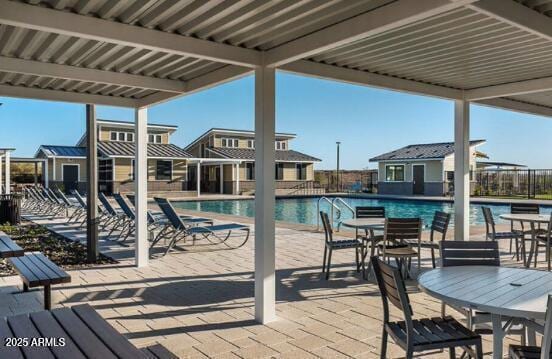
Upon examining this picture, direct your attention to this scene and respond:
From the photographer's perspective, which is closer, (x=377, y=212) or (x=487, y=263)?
(x=487, y=263)

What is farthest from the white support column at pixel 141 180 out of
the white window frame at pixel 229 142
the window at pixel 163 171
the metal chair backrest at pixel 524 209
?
the white window frame at pixel 229 142

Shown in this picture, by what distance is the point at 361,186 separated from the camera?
97.0 ft

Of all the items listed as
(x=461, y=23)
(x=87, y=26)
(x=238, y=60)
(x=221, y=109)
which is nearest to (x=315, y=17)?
(x=238, y=60)

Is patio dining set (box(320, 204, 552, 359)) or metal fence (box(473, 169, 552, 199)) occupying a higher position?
metal fence (box(473, 169, 552, 199))

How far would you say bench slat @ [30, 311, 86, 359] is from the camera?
195cm

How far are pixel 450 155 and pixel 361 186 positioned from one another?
6536 mm

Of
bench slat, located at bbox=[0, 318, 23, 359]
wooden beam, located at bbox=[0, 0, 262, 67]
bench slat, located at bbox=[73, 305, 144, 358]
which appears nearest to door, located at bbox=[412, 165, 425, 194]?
wooden beam, located at bbox=[0, 0, 262, 67]

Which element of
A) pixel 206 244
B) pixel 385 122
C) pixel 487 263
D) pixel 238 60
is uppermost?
pixel 385 122

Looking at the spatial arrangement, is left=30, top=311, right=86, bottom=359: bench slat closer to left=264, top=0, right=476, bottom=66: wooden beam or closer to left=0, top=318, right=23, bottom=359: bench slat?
left=0, top=318, right=23, bottom=359: bench slat

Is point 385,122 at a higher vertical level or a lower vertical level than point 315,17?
higher

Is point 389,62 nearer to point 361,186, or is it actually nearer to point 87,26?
point 87,26

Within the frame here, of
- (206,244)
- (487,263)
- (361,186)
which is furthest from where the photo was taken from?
(361,186)

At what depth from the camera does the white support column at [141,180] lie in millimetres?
6500

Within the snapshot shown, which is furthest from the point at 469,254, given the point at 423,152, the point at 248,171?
the point at 248,171
